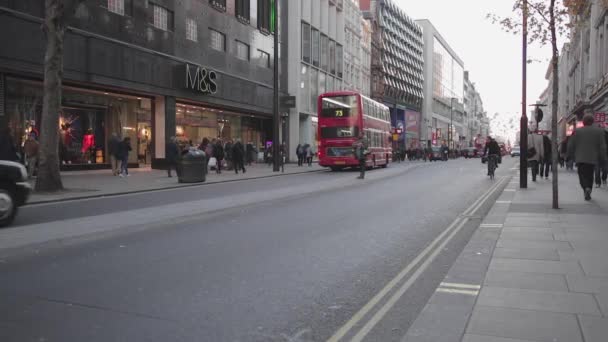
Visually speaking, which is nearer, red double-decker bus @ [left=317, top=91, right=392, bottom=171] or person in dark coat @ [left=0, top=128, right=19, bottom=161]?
person in dark coat @ [left=0, top=128, right=19, bottom=161]

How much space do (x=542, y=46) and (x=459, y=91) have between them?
129782mm

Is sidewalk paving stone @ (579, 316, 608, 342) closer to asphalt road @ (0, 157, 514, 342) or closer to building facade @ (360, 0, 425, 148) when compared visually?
asphalt road @ (0, 157, 514, 342)

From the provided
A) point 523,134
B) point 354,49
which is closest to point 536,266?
point 523,134

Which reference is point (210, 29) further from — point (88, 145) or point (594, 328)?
point (594, 328)

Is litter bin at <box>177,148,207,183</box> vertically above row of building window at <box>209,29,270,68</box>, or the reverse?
row of building window at <box>209,29,270,68</box>

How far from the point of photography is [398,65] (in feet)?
269

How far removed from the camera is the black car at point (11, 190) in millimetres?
8273

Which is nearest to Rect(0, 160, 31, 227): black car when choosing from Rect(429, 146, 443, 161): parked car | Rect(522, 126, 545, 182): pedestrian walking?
Rect(522, 126, 545, 182): pedestrian walking

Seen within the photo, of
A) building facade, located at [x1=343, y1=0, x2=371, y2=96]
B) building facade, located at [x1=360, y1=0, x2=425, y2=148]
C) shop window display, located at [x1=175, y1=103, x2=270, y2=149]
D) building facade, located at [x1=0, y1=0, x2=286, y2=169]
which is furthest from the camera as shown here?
building facade, located at [x1=360, y1=0, x2=425, y2=148]

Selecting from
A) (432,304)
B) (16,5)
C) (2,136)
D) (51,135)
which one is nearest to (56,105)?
(51,135)

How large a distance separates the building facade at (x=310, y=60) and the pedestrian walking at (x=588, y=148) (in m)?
30.2

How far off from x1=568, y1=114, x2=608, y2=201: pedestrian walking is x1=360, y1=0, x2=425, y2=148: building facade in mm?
59338

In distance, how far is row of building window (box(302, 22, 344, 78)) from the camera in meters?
43.0

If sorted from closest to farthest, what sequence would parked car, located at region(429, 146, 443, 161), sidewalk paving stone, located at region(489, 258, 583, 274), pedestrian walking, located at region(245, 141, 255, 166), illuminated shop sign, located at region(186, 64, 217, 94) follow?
sidewalk paving stone, located at region(489, 258, 583, 274) → illuminated shop sign, located at region(186, 64, 217, 94) → pedestrian walking, located at region(245, 141, 255, 166) → parked car, located at region(429, 146, 443, 161)
